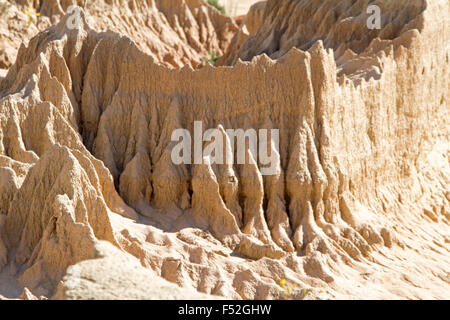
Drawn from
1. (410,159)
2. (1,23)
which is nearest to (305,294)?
(410,159)

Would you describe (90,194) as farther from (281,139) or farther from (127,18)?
(127,18)

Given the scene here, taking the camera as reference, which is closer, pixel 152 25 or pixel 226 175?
pixel 226 175

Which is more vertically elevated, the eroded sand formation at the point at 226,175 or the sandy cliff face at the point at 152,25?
the sandy cliff face at the point at 152,25

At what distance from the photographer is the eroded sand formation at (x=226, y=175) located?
20594 millimetres

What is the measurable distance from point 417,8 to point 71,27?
10.3m

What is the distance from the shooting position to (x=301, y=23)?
109 ft

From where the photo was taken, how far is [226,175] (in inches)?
934

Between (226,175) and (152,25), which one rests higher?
(152,25)

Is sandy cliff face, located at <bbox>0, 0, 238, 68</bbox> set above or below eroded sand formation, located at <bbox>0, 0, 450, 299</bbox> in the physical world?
above

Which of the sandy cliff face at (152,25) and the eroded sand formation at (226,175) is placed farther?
the sandy cliff face at (152,25)

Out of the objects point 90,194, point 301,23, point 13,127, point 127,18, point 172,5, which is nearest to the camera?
point 90,194

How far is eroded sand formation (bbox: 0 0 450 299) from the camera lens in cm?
2059

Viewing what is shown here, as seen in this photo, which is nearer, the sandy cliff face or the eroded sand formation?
the eroded sand formation
